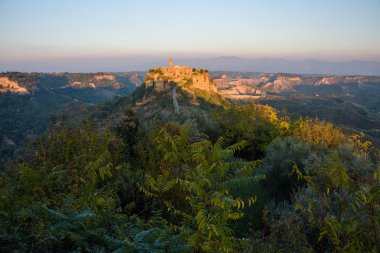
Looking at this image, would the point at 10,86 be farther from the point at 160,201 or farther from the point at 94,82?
the point at 160,201

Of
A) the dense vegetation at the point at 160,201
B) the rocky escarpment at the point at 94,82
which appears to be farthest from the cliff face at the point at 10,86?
the dense vegetation at the point at 160,201

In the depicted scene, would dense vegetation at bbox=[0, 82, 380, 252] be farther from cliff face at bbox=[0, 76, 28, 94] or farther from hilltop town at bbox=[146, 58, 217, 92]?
cliff face at bbox=[0, 76, 28, 94]

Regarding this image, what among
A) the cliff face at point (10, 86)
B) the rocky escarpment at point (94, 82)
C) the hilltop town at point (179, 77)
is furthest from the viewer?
the rocky escarpment at point (94, 82)

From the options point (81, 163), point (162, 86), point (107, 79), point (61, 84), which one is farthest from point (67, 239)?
point (107, 79)

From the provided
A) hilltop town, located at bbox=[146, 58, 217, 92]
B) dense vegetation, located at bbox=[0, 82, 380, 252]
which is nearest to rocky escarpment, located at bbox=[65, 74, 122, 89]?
hilltop town, located at bbox=[146, 58, 217, 92]

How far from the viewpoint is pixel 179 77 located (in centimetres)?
7538

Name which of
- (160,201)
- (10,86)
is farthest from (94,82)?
(160,201)

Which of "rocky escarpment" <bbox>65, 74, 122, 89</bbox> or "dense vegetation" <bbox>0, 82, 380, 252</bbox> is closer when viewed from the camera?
"dense vegetation" <bbox>0, 82, 380, 252</bbox>

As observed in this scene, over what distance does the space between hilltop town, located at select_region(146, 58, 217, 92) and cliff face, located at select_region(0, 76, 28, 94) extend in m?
49.0

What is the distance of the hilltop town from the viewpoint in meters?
70.0

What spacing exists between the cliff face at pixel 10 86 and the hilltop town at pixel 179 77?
4896 centimetres

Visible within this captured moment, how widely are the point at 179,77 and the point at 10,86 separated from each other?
5913cm

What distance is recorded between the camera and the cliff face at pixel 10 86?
97969 millimetres

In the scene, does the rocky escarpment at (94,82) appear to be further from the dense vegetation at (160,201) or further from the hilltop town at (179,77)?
the dense vegetation at (160,201)
